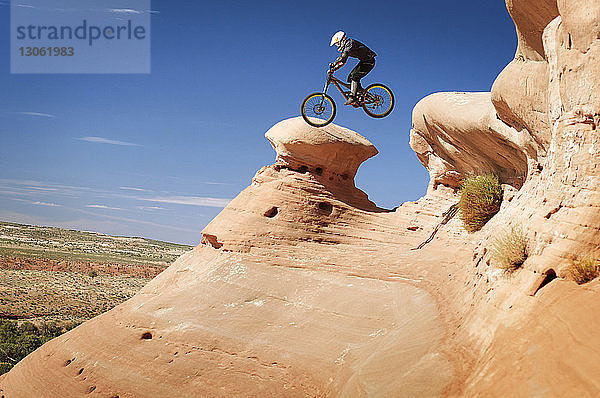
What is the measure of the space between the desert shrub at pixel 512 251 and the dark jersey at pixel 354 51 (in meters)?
5.64

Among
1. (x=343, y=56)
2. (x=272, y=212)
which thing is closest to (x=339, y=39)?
(x=343, y=56)

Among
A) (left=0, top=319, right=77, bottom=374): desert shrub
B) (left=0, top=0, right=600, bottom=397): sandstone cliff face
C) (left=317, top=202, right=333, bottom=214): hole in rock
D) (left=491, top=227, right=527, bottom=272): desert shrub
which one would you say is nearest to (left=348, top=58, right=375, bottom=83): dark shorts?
(left=0, top=0, right=600, bottom=397): sandstone cliff face

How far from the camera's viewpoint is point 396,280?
14.1 metres

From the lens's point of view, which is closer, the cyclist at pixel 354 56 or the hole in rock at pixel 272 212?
the cyclist at pixel 354 56

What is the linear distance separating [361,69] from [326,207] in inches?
299

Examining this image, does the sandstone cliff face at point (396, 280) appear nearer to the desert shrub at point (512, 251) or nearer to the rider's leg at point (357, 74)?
the desert shrub at point (512, 251)

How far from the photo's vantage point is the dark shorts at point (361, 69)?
40.3 feet

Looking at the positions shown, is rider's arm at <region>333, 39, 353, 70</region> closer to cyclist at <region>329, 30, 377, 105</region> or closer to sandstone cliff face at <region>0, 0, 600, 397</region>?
cyclist at <region>329, 30, 377, 105</region>

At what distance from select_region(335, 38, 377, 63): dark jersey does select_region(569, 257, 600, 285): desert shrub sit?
712cm

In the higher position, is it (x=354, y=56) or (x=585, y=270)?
(x=354, y=56)

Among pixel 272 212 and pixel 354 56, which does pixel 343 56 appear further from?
pixel 272 212

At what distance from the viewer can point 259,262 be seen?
1627cm

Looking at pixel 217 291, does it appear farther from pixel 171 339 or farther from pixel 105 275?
pixel 105 275

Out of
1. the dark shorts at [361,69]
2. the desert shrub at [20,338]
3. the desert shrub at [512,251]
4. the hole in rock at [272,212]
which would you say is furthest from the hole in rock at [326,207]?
the desert shrub at [20,338]
